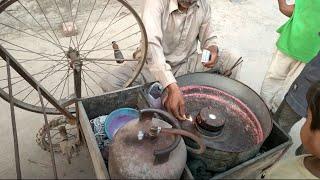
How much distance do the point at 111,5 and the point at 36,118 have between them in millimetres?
2187

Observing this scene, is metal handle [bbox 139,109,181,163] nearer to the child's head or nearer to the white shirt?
the white shirt

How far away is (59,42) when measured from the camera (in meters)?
3.89

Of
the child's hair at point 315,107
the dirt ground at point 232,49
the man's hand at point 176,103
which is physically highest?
the child's hair at point 315,107

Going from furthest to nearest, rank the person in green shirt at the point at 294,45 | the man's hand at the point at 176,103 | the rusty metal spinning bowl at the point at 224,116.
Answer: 1. the person in green shirt at the point at 294,45
2. the man's hand at the point at 176,103
3. the rusty metal spinning bowl at the point at 224,116

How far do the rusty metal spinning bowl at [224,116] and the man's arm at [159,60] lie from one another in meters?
0.15

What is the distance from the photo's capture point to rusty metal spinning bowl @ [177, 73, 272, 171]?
221cm

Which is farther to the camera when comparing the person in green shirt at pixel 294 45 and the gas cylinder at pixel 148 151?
the person in green shirt at pixel 294 45

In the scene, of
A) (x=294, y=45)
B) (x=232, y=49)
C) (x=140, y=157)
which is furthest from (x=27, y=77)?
(x=232, y=49)

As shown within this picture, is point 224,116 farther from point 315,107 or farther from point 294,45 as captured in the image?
point 294,45

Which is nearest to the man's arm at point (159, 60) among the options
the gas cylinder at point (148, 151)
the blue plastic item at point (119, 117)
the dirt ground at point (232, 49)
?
the blue plastic item at point (119, 117)

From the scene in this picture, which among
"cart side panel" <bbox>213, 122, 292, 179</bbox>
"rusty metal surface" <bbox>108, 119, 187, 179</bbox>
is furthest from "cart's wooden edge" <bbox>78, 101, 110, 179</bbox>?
"cart side panel" <bbox>213, 122, 292, 179</bbox>

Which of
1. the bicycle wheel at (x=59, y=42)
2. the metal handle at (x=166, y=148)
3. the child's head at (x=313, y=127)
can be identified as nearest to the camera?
the metal handle at (x=166, y=148)

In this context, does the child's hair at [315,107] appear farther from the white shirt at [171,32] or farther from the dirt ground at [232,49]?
the dirt ground at [232,49]

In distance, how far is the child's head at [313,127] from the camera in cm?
184
